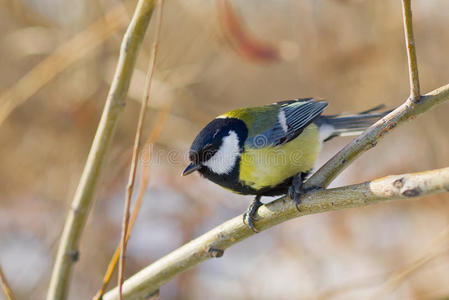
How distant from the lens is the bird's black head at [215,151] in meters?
1.63

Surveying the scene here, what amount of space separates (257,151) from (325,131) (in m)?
0.49

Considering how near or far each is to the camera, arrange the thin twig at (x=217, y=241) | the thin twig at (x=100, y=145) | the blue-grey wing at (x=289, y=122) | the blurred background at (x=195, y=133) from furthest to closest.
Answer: the blurred background at (x=195, y=133)
the blue-grey wing at (x=289, y=122)
the thin twig at (x=100, y=145)
the thin twig at (x=217, y=241)

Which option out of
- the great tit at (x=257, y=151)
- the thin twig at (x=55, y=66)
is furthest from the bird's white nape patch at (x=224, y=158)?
the thin twig at (x=55, y=66)

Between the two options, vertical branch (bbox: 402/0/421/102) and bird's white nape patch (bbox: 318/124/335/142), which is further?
bird's white nape patch (bbox: 318/124/335/142)

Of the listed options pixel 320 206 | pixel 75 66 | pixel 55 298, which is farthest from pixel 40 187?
pixel 320 206

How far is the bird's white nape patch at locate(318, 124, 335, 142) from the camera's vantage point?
78.0 inches

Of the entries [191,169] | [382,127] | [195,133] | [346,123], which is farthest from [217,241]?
[195,133]

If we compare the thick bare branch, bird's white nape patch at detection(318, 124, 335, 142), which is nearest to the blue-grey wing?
bird's white nape patch at detection(318, 124, 335, 142)

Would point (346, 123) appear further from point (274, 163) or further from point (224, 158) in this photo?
point (224, 158)

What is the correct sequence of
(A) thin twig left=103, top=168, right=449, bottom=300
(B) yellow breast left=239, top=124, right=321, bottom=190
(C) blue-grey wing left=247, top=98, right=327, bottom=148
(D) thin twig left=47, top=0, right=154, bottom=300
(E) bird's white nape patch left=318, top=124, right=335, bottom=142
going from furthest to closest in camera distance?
(E) bird's white nape patch left=318, top=124, right=335, bottom=142 < (C) blue-grey wing left=247, top=98, right=327, bottom=148 < (B) yellow breast left=239, top=124, right=321, bottom=190 < (D) thin twig left=47, top=0, right=154, bottom=300 < (A) thin twig left=103, top=168, right=449, bottom=300

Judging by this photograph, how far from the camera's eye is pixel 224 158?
165 centimetres

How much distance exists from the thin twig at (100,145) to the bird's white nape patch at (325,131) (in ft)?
3.15

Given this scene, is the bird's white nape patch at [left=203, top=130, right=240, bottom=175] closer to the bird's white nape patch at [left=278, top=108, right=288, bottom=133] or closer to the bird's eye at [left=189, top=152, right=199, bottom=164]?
the bird's eye at [left=189, top=152, right=199, bottom=164]

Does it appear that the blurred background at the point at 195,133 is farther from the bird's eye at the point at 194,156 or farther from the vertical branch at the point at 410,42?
the vertical branch at the point at 410,42
